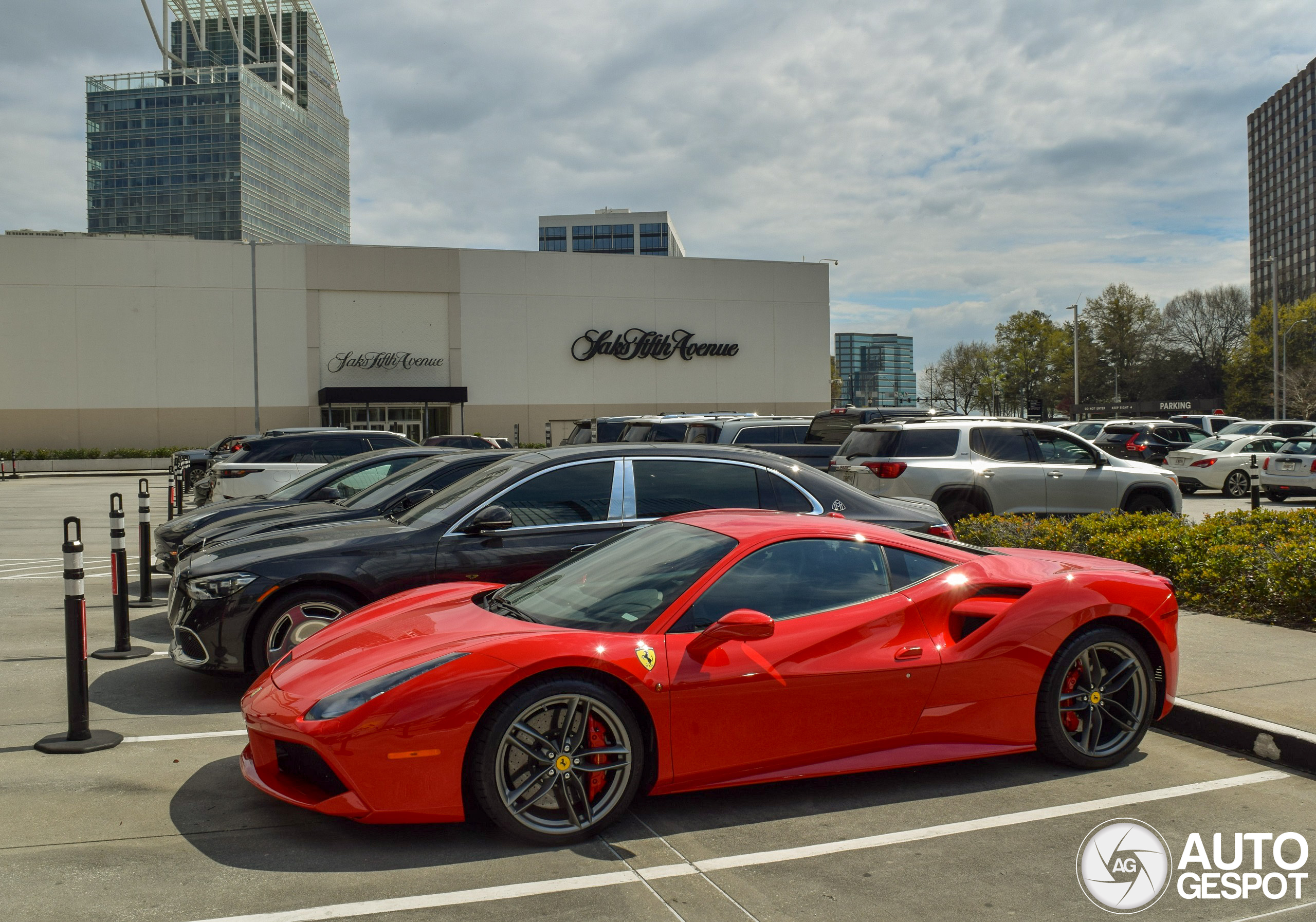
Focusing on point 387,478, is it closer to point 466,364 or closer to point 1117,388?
point 466,364

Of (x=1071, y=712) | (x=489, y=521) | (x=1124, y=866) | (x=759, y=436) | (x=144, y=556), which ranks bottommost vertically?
(x=1124, y=866)

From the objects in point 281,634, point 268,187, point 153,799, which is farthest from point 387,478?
point 268,187

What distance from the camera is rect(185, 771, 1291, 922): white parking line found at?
3318 mm

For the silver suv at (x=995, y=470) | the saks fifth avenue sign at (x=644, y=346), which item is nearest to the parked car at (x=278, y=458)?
the silver suv at (x=995, y=470)

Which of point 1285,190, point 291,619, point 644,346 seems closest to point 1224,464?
point 291,619

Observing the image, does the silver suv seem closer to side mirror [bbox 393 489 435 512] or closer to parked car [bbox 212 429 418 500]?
side mirror [bbox 393 489 435 512]

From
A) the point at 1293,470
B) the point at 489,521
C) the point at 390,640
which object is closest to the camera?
the point at 390,640

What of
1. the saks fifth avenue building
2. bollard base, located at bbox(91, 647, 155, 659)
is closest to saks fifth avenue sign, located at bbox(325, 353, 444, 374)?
the saks fifth avenue building

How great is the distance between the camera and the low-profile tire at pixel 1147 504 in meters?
12.9

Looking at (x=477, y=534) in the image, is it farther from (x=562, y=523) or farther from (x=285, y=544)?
(x=285, y=544)

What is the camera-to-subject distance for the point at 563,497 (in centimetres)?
655

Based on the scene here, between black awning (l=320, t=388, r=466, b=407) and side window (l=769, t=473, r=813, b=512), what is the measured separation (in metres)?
43.0

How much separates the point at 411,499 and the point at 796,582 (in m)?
4.35

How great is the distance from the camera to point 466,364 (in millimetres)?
49875
